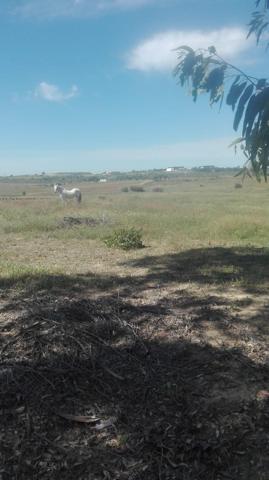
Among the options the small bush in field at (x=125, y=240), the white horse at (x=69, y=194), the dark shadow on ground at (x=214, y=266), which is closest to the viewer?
the dark shadow on ground at (x=214, y=266)

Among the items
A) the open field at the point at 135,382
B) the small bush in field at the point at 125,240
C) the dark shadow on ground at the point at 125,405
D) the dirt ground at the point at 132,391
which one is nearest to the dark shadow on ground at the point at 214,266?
the open field at the point at 135,382

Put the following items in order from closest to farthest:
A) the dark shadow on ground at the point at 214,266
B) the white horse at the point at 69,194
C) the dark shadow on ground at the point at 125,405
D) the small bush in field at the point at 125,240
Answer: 1. the dark shadow on ground at the point at 125,405
2. the dark shadow on ground at the point at 214,266
3. the small bush in field at the point at 125,240
4. the white horse at the point at 69,194

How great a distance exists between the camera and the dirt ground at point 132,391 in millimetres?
3252

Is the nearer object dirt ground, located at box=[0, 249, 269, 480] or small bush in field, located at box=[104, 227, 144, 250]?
dirt ground, located at box=[0, 249, 269, 480]

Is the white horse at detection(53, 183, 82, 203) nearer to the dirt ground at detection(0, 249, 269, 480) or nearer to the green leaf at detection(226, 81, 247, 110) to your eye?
the dirt ground at detection(0, 249, 269, 480)

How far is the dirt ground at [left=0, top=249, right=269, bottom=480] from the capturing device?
3252 millimetres

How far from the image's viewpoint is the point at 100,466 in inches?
126

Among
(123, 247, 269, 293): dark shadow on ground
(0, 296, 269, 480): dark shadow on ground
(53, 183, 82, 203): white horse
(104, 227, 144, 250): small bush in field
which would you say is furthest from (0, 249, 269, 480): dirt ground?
(53, 183, 82, 203): white horse

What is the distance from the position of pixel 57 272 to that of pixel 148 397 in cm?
554

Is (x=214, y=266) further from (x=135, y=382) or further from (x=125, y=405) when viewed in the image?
(x=125, y=405)

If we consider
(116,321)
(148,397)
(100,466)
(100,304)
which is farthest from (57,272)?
(100,466)

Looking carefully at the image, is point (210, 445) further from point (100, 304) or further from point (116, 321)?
point (100, 304)

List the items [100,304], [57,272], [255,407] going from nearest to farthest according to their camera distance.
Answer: [255,407] < [100,304] < [57,272]

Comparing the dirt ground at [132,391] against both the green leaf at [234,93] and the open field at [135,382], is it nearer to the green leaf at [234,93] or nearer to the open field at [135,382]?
the open field at [135,382]
